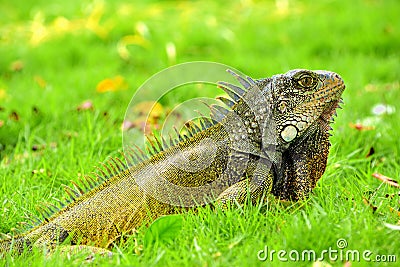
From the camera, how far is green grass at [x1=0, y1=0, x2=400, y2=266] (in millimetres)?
4016

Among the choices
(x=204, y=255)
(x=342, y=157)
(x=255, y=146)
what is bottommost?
(x=342, y=157)

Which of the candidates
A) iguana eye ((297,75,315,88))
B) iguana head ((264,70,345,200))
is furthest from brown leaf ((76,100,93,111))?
iguana eye ((297,75,315,88))

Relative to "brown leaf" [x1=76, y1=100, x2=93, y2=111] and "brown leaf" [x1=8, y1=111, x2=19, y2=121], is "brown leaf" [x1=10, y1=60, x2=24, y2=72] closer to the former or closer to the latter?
"brown leaf" [x1=8, y1=111, x2=19, y2=121]

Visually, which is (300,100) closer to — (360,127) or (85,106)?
(360,127)

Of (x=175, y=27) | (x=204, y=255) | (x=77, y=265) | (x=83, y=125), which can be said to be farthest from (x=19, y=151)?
(x=175, y=27)

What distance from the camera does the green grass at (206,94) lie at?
4016 millimetres

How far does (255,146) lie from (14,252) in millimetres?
1962

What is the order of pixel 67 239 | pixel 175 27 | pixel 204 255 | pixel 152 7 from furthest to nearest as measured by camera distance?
pixel 152 7, pixel 175 27, pixel 67 239, pixel 204 255

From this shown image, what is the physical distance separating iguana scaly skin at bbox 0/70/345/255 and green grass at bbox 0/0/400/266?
0.19 m

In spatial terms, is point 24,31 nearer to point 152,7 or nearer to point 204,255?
point 152,7

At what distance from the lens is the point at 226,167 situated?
454 cm

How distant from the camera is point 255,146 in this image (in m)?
4.52

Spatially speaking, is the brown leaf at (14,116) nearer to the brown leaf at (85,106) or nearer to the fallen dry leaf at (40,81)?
the brown leaf at (85,106)

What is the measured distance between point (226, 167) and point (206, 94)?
4.02 meters
